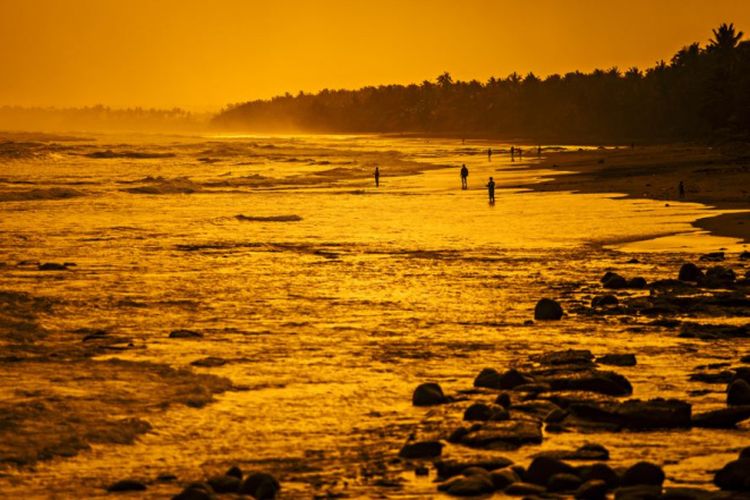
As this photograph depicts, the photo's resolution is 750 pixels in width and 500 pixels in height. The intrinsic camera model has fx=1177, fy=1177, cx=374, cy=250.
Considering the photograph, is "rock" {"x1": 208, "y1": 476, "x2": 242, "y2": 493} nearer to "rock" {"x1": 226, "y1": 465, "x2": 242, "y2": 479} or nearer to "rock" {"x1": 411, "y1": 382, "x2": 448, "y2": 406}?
"rock" {"x1": 226, "y1": 465, "x2": 242, "y2": 479}

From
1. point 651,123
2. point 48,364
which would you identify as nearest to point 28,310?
point 48,364

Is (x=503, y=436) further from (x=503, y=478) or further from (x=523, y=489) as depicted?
(x=523, y=489)

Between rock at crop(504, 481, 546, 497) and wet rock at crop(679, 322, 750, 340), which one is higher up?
wet rock at crop(679, 322, 750, 340)

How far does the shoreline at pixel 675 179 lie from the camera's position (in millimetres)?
39281

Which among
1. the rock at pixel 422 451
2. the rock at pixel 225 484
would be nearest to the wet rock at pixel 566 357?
the rock at pixel 422 451

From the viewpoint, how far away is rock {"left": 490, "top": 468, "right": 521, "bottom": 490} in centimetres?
1080

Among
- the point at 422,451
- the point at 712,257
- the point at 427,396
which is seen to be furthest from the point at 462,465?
the point at 712,257

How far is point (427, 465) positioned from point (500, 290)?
12.1 meters

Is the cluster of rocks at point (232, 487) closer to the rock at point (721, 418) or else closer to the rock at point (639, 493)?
the rock at point (639, 493)

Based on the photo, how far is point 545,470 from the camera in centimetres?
1090

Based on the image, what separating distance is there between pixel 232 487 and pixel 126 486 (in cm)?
112

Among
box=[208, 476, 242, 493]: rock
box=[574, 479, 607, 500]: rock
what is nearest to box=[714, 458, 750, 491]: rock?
box=[574, 479, 607, 500]: rock

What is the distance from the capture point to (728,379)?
596 inches

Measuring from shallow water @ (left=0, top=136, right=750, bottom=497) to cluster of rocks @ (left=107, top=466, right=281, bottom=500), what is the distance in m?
0.25
